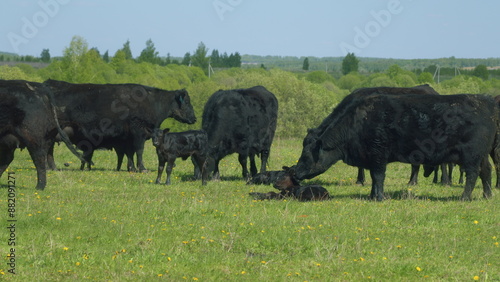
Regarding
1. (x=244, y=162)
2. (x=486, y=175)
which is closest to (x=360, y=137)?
(x=486, y=175)

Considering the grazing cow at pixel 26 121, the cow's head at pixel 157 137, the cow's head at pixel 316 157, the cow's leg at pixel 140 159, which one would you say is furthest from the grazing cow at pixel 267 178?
the grazing cow at pixel 26 121

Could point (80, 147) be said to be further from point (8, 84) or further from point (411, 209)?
point (411, 209)

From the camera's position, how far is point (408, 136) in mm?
14383

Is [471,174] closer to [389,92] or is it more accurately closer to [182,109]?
[389,92]

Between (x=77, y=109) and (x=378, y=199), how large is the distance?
→ 9.42 metres

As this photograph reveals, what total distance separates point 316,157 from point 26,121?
6.12 m

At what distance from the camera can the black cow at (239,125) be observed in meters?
17.7

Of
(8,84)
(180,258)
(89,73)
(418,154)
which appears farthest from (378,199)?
(89,73)

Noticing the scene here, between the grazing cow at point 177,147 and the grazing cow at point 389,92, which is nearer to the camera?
the grazing cow at point 177,147

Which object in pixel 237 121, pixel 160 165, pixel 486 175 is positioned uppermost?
pixel 237 121

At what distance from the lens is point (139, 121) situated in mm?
20281

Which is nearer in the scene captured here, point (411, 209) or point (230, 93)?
point (411, 209)

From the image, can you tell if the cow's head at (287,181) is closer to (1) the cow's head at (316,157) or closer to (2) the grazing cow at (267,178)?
(1) the cow's head at (316,157)

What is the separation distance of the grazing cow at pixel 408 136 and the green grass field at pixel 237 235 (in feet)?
2.60
